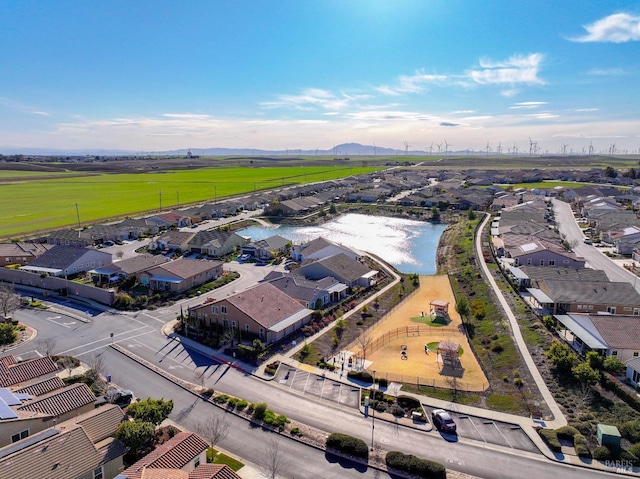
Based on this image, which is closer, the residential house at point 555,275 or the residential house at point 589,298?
the residential house at point 589,298

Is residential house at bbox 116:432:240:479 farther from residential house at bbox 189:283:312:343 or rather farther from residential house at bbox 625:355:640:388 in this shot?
residential house at bbox 625:355:640:388

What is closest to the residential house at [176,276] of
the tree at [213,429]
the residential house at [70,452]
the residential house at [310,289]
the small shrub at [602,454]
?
the residential house at [310,289]

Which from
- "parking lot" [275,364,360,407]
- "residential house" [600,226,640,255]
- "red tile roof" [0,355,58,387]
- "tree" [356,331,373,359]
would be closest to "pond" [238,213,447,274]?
"tree" [356,331,373,359]

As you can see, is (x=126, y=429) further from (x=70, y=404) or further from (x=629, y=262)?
(x=629, y=262)

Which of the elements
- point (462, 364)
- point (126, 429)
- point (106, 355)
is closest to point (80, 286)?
point (106, 355)

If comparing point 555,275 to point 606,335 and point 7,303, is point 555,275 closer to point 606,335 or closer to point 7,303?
point 606,335

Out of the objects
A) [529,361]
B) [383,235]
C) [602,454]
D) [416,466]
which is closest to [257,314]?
[416,466]

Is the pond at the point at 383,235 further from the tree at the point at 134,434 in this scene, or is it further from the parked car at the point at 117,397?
the tree at the point at 134,434
